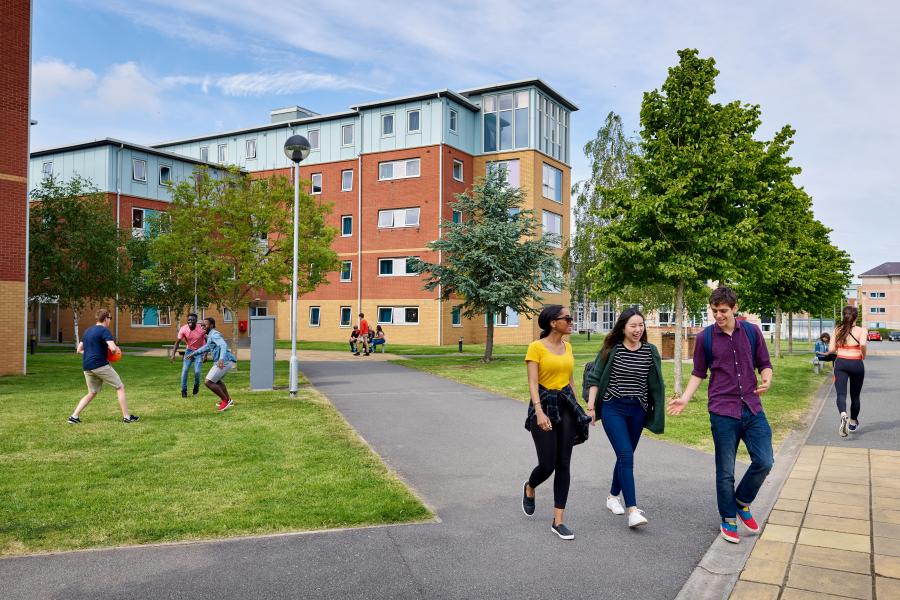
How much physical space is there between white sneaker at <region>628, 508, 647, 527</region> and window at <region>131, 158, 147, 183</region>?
43.8 metres

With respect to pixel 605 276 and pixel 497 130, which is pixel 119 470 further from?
pixel 497 130

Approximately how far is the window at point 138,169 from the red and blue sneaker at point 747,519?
44.2 metres

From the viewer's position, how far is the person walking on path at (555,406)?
5.29 metres

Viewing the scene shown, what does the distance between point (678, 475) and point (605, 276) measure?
7.50 meters

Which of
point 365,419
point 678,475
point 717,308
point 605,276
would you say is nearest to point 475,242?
point 605,276

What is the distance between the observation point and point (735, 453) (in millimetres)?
5215

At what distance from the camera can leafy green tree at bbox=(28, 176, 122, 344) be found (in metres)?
29.7

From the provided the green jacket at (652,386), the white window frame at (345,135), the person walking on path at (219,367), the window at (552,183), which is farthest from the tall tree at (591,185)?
the green jacket at (652,386)

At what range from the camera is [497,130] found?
4153 cm

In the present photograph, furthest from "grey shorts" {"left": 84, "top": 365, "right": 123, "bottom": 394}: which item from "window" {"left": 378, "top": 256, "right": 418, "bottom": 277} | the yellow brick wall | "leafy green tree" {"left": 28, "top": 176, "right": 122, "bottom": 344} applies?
"window" {"left": 378, "top": 256, "right": 418, "bottom": 277}

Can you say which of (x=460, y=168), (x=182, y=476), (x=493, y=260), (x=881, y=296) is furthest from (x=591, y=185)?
(x=881, y=296)

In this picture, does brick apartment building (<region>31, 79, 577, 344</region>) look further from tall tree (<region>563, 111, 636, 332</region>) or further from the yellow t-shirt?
the yellow t-shirt

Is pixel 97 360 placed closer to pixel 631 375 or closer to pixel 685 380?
pixel 631 375

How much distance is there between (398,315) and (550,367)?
119 feet
